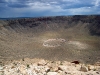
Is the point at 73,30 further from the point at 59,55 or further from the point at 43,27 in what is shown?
the point at 59,55

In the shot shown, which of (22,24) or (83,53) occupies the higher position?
(22,24)

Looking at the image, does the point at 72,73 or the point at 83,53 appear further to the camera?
the point at 83,53

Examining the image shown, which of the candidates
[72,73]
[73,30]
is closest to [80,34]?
[73,30]

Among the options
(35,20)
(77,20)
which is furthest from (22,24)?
(77,20)

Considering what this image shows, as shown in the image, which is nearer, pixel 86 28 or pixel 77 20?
pixel 86 28

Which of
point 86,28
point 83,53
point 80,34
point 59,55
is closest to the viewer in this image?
point 59,55

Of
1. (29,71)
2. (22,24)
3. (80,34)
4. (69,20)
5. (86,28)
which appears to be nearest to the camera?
(29,71)

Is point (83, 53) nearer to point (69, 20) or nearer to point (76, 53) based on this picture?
point (76, 53)

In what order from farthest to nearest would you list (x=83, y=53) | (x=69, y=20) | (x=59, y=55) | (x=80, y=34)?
(x=69, y=20)
(x=80, y=34)
(x=83, y=53)
(x=59, y=55)

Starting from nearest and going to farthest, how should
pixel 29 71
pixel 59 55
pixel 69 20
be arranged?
pixel 29 71, pixel 59 55, pixel 69 20
